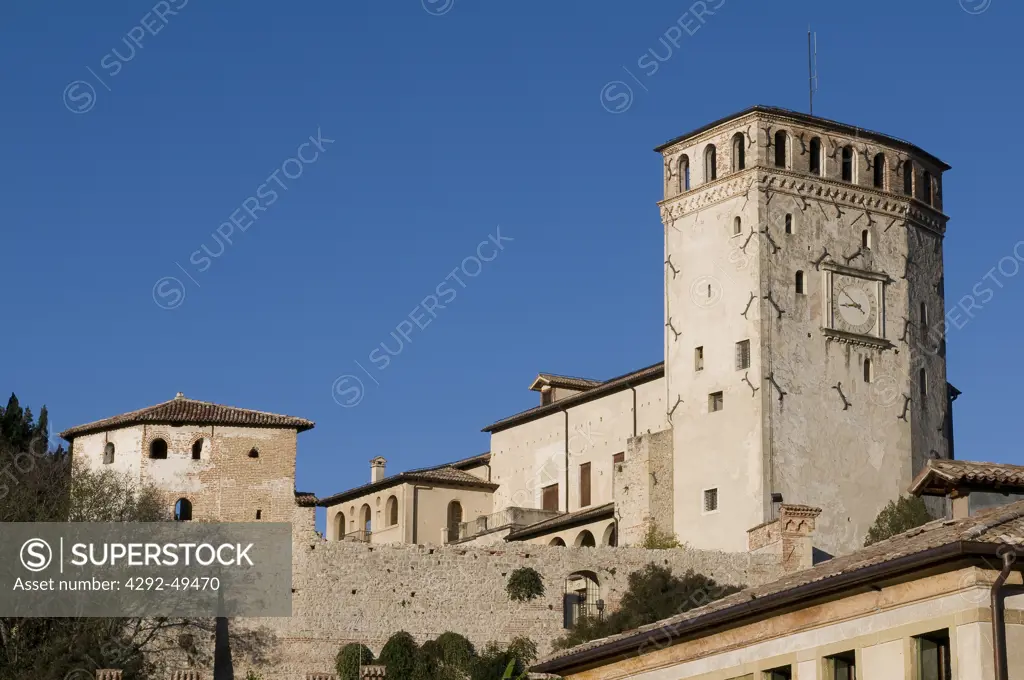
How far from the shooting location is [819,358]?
195 feet

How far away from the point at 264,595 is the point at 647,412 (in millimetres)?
17898

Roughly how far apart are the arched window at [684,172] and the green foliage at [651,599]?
1425 centimetres

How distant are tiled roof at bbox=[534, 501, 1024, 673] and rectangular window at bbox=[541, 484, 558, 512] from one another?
4287cm

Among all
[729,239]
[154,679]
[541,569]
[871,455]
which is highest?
[729,239]

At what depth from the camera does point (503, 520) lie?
67.6m

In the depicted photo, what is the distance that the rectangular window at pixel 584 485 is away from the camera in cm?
6762

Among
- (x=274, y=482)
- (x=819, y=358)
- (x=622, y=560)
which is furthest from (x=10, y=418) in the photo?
(x=819, y=358)

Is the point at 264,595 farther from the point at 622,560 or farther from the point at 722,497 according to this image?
the point at 722,497

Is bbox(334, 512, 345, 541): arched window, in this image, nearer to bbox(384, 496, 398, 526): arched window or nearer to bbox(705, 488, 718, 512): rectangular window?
bbox(384, 496, 398, 526): arched window

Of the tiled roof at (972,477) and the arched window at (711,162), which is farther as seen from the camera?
the arched window at (711,162)

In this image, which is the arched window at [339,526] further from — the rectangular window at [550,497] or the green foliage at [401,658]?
the green foliage at [401,658]

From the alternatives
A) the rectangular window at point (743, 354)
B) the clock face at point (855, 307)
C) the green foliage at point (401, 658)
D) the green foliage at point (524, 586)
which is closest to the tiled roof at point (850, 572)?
the green foliage at point (401, 658)

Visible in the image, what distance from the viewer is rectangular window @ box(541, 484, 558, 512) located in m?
69.1

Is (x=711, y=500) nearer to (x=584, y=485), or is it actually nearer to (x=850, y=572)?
(x=584, y=485)
